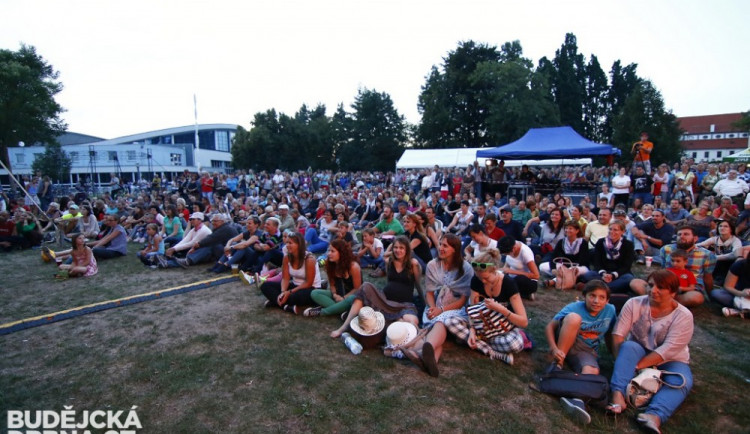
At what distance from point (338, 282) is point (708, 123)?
10239cm

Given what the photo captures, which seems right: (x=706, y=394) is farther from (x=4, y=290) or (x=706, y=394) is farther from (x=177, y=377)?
(x=4, y=290)

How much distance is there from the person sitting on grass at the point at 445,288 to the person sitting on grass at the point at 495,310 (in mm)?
145

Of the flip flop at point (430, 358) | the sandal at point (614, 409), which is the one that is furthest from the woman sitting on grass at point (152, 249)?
the sandal at point (614, 409)

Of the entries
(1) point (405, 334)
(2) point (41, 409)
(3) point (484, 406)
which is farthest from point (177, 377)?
(3) point (484, 406)

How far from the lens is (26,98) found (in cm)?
3306

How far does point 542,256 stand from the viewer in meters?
7.01

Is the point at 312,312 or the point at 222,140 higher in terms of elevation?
the point at 222,140

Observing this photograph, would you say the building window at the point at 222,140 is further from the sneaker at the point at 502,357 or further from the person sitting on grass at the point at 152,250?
the sneaker at the point at 502,357

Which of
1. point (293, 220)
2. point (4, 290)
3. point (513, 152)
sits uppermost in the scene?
point (513, 152)

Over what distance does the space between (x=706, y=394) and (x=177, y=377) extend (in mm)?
4484

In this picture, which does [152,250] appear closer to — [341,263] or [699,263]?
[341,263]

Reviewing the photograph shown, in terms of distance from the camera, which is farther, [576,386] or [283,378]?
[283,378]

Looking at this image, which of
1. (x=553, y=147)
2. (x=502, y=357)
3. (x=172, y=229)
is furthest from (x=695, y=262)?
(x=553, y=147)

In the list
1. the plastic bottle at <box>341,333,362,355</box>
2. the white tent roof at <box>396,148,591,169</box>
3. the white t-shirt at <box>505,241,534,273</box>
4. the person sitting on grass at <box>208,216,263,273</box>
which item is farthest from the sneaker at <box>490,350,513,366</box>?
the white tent roof at <box>396,148,591,169</box>
